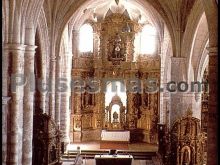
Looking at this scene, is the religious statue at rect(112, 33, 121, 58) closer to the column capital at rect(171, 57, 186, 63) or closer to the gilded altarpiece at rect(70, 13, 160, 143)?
the gilded altarpiece at rect(70, 13, 160, 143)

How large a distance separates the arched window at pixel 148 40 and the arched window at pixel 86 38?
12.2 ft

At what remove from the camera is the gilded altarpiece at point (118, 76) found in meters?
31.1

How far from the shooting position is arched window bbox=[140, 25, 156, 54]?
31.6 metres

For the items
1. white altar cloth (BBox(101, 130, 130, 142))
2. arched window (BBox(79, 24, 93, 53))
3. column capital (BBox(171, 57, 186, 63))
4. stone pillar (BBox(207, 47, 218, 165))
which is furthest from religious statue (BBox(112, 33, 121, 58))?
stone pillar (BBox(207, 47, 218, 165))

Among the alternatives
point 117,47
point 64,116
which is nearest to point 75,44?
point 117,47

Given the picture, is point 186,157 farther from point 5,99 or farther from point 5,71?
point 5,71

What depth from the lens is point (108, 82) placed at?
1242 inches

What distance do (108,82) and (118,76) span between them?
0.88 metres

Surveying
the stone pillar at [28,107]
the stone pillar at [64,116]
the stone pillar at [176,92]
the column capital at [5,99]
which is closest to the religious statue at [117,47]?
the stone pillar at [64,116]

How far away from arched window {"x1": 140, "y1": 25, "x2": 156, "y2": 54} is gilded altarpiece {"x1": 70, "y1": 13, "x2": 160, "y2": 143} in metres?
0.49

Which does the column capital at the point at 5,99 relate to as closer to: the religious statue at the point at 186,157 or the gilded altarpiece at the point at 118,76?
the religious statue at the point at 186,157

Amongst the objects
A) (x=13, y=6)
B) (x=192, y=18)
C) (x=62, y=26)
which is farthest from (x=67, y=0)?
(x=13, y=6)

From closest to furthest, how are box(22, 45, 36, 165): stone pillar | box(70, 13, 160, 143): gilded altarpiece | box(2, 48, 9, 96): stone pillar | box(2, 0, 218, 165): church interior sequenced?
1. box(2, 48, 9, 96): stone pillar
2. box(2, 0, 218, 165): church interior
3. box(22, 45, 36, 165): stone pillar
4. box(70, 13, 160, 143): gilded altarpiece

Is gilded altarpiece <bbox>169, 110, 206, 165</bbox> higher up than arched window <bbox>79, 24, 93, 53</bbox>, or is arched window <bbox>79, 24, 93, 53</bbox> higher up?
arched window <bbox>79, 24, 93, 53</bbox>
